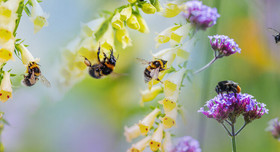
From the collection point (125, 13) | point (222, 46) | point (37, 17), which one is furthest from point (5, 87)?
point (222, 46)

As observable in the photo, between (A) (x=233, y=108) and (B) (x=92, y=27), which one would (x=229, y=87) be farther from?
(B) (x=92, y=27)

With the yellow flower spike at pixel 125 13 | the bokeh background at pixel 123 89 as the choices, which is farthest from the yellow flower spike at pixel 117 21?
the bokeh background at pixel 123 89

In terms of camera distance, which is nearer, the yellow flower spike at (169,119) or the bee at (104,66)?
the yellow flower spike at (169,119)

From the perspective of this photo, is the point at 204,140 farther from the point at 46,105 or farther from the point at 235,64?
the point at 46,105

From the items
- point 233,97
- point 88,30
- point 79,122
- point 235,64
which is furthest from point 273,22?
point 79,122

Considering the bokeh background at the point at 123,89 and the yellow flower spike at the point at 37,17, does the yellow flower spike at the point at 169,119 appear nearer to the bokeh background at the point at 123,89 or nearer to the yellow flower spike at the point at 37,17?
the bokeh background at the point at 123,89

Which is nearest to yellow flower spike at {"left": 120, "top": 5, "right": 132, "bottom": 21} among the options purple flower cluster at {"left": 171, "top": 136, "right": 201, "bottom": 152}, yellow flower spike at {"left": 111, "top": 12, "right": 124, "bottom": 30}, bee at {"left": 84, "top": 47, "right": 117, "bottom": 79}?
yellow flower spike at {"left": 111, "top": 12, "right": 124, "bottom": 30}

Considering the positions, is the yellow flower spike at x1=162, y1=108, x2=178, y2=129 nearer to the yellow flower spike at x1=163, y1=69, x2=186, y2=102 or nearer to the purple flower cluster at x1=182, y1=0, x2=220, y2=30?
the yellow flower spike at x1=163, y1=69, x2=186, y2=102
